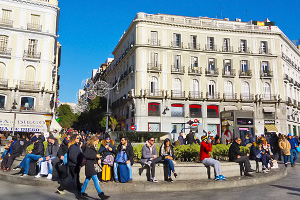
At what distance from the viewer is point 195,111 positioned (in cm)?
3559

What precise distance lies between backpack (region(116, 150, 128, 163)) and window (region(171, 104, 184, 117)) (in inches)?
1084

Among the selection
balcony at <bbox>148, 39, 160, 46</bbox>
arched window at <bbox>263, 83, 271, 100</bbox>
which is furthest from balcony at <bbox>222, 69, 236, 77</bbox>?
balcony at <bbox>148, 39, 160, 46</bbox>

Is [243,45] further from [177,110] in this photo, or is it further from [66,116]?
[66,116]

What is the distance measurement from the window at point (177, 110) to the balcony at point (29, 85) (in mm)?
17804

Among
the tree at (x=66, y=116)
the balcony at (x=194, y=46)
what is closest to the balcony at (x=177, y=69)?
the balcony at (x=194, y=46)

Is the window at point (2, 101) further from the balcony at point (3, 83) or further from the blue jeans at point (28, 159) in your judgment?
the blue jeans at point (28, 159)

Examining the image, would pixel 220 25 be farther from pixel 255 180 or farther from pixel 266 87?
pixel 255 180

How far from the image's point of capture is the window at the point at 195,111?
116 ft

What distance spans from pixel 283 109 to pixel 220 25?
15947 mm

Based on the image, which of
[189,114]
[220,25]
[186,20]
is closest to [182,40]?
[186,20]

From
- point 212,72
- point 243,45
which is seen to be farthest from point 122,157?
point 243,45

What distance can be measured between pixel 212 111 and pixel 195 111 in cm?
264

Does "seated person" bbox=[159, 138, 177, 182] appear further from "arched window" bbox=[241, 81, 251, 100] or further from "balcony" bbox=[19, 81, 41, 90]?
"arched window" bbox=[241, 81, 251, 100]

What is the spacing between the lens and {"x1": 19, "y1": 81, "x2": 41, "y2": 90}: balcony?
29828 millimetres
